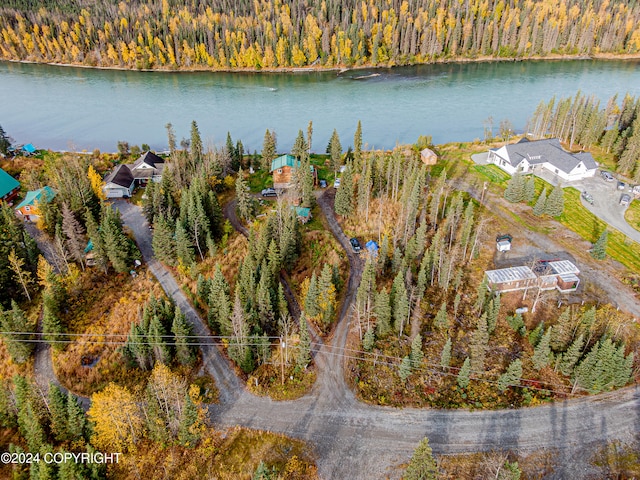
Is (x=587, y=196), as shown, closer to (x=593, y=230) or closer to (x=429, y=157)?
(x=593, y=230)

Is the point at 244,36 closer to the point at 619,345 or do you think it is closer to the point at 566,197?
the point at 566,197

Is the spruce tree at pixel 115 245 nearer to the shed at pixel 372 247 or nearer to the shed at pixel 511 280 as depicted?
the shed at pixel 372 247

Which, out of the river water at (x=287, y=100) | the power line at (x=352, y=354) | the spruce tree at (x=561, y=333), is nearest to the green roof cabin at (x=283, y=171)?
the river water at (x=287, y=100)

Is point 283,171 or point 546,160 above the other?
point 546,160

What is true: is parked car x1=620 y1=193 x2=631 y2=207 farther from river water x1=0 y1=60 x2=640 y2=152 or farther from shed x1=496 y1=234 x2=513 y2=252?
river water x1=0 y1=60 x2=640 y2=152

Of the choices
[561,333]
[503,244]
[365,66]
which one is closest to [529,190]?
[503,244]

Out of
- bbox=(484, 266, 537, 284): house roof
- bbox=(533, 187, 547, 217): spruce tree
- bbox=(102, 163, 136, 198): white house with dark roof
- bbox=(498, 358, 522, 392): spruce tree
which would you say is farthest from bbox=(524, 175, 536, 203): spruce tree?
bbox=(102, 163, 136, 198): white house with dark roof
